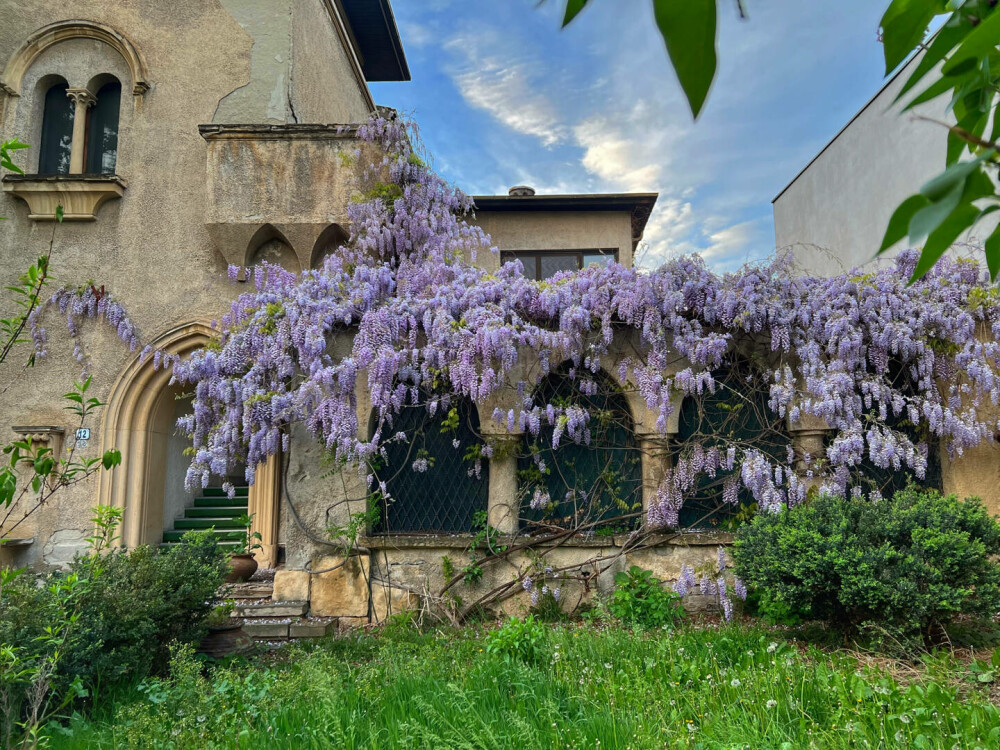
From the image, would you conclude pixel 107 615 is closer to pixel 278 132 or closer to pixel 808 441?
pixel 278 132

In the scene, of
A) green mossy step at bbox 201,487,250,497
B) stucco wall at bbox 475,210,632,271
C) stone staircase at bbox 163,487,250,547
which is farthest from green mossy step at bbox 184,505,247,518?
stucco wall at bbox 475,210,632,271

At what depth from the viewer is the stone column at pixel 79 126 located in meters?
7.27

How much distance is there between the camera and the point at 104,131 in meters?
7.58

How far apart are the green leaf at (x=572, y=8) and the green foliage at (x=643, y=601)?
474 centimetres

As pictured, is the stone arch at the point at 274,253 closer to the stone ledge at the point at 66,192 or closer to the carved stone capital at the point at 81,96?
the stone ledge at the point at 66,192

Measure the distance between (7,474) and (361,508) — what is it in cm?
361

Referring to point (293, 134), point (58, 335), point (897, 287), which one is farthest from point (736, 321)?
point (58, 335)

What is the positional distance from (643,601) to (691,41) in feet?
16.6

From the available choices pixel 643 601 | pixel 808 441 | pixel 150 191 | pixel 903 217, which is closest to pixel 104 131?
pixel 150 191

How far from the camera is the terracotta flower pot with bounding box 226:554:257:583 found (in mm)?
5715

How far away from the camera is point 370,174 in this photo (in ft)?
22.2

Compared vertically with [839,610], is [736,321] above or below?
above

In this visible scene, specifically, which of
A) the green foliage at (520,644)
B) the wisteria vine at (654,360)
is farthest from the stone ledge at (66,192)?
the green foliage at (520,644)

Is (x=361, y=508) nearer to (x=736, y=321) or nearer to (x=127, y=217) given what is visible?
(x=736, y=321)
